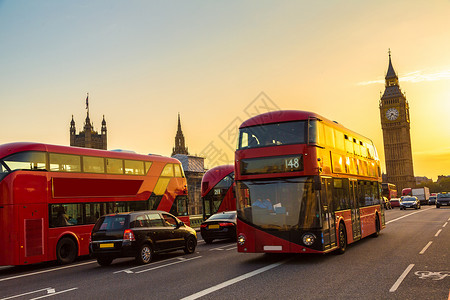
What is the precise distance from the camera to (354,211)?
47.9 feet

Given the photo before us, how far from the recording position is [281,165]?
11.4 metres

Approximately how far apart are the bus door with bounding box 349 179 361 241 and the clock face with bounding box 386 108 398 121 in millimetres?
140253

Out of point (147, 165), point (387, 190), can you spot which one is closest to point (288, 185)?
point (147, 165)

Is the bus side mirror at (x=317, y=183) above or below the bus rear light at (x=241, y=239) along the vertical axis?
above

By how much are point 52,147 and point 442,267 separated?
39.5 ft

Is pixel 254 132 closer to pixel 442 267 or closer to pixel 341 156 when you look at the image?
pixel 341 156

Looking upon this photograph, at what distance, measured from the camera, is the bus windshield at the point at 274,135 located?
11555 millimetres

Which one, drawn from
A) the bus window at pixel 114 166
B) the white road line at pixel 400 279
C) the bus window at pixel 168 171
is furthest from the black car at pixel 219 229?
the white road line at pixel 400 279

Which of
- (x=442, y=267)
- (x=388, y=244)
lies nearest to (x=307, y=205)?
Answer: (x=442, y=267)

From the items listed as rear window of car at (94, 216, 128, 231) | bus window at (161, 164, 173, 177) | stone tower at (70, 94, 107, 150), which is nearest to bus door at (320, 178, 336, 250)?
rear window of car at (94, 216, 128, 231)

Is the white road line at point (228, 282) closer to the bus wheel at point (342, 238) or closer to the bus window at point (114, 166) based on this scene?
the bus wheel at point (342, 238)

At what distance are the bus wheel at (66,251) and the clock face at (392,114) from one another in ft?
473

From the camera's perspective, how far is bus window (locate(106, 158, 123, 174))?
54.6ft

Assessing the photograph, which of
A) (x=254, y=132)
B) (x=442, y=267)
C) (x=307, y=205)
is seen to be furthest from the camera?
(x=254, y=132)
